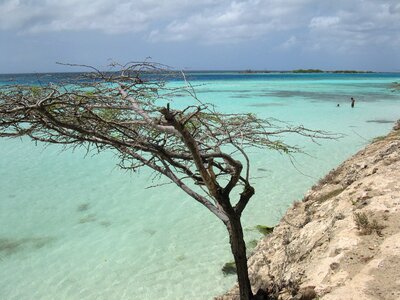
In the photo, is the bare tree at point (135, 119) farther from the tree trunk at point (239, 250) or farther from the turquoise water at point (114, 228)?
the turquoise water at point (114, 228)

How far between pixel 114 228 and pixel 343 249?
6574 millimetres

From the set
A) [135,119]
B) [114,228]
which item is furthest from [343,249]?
[114,228]

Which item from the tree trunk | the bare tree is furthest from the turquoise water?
the tree trunk

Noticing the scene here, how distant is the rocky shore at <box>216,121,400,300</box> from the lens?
441 cm

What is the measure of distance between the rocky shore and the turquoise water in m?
1.27

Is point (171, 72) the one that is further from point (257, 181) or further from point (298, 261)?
point (257, 181)

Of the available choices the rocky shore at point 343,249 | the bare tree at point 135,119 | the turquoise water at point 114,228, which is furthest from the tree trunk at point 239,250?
the turquoise water at point 114,228

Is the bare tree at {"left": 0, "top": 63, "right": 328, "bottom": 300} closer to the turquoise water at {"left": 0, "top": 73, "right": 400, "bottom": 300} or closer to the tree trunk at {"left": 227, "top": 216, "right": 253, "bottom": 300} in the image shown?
the tree trunk at {"left": 227, "top": 216, "right": 253, "bottom": 300}

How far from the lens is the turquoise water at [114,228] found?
7.78 metres

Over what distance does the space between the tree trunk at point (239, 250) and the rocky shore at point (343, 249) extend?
477 millimetres

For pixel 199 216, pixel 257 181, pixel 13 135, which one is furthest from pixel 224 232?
pixel 13 135

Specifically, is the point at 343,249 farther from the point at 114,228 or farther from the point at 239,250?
the point at 114,228

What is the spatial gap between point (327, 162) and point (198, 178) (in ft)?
37.6

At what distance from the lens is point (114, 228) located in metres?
10.3
